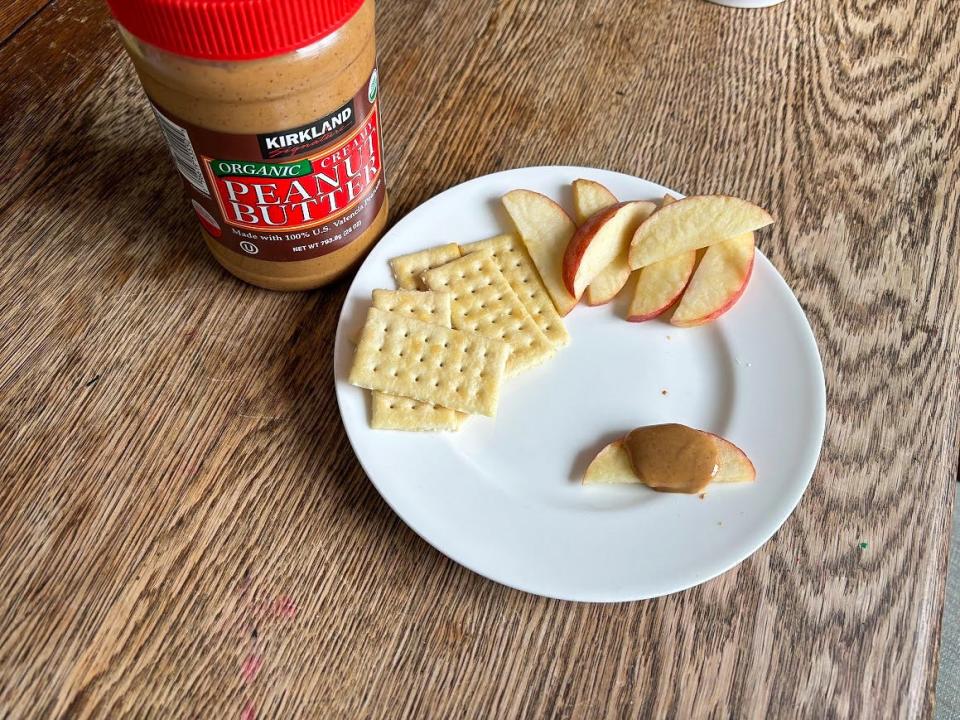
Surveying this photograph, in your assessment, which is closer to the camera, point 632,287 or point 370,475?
point 370,475

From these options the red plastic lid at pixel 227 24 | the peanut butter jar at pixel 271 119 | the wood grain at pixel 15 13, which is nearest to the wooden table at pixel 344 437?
the wood grain at pixel 15 13

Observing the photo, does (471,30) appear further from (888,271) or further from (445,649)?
(445,649)

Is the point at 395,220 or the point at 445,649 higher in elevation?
the point at 395,220

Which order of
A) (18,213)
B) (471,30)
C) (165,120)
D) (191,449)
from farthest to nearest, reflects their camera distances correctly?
1. (471,30)
2. (18,213)
3. (191,449)
4. (165,120)

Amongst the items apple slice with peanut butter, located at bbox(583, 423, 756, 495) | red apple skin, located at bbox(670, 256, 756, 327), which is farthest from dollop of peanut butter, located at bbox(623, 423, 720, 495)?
red apple skin, located at bbox(670, 256, 756, 327)

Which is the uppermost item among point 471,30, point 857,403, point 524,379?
point 471,30

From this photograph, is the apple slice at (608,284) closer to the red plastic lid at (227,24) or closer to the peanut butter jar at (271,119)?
the peanut butter jar at (271,119)

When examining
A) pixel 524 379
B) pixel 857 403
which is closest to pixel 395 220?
pixel 524 379
